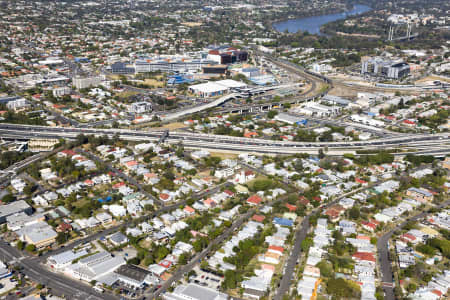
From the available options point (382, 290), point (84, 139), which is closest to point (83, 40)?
point (84, 139)

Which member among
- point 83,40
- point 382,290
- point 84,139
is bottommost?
point 382,290

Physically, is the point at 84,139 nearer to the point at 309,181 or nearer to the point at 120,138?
the point at 120,138

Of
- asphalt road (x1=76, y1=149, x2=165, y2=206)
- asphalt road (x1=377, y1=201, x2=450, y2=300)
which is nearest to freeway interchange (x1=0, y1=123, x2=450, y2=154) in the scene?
asphalt road (x1=76, y1=149, x2=165, y2=206)

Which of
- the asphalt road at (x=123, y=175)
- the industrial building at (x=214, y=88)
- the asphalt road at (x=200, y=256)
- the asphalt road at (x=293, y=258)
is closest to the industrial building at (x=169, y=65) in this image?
the industrial building at (x=214, y=88)

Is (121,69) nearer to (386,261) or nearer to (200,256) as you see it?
(200,256)

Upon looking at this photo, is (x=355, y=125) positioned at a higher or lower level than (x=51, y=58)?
lower

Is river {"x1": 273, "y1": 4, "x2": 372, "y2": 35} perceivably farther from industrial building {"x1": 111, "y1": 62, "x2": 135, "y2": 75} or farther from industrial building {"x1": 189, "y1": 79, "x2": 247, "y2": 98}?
industrial building {"x1": 189, "y1": 79, "x2": 247, "y2": 98}
